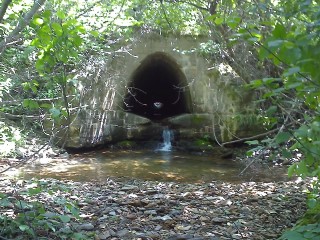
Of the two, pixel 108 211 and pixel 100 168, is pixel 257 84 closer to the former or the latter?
pixel 108 211

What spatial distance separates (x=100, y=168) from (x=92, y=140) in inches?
88.5

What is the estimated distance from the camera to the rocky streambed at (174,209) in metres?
3.90

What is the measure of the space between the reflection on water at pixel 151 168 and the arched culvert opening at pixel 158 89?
2295mm

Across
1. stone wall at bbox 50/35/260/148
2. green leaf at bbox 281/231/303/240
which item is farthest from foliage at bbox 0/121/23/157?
green leaf at bbox 281/231/303/240

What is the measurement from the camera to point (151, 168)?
340 inches

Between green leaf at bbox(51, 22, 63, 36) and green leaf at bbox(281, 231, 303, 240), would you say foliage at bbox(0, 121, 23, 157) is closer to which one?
green leaf at bbox(51, 22, 63, 36)

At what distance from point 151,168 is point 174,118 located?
312 centimetres

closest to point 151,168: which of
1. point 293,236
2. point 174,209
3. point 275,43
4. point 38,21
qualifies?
point 174,209

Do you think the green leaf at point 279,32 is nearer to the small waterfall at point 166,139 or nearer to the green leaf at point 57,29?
the green leaf at point 57,29

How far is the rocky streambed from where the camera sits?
3.90 metres

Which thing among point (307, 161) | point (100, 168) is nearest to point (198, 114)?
point (100, 168)

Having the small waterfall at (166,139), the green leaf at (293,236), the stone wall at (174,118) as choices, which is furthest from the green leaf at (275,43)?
the small waterfall at (166,139)

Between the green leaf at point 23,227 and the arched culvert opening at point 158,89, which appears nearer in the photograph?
the green leaf at point 23,227

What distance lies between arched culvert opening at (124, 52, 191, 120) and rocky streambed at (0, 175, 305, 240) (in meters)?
5.91
